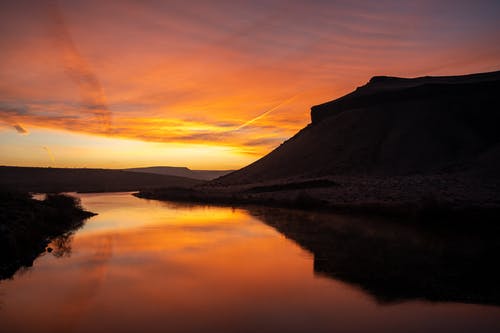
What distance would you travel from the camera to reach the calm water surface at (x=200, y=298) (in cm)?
978

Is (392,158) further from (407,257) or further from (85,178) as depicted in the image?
(85,178)

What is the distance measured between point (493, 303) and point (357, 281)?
3.73m

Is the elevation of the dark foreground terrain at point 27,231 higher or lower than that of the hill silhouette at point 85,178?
lower

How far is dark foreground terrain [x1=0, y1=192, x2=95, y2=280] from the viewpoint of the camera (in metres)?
15.0

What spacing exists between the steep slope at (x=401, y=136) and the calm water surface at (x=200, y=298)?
43728mm

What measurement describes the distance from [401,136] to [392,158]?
6.74 meters

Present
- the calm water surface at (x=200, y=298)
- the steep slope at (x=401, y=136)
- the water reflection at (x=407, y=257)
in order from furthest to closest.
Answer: the steep slope at (x=401, y=136)
the water reflection at (x=407, y=257)
the calm water surface at (x=200, y=298)

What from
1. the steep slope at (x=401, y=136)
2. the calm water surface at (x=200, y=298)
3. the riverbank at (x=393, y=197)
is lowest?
the calm water surface at (x=200, y=298)

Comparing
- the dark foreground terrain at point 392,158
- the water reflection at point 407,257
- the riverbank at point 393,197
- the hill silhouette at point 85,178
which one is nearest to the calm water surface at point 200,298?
the water reflection at point 407,257

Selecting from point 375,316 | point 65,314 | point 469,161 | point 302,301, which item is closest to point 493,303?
point 375,316

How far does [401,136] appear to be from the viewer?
2699 inches

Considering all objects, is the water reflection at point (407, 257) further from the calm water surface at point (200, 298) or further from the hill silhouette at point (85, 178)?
the hill silhouette at point (85, 178)

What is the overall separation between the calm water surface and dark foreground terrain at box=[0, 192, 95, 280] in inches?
23.9

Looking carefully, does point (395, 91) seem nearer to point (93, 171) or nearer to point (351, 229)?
point (351, 229)
